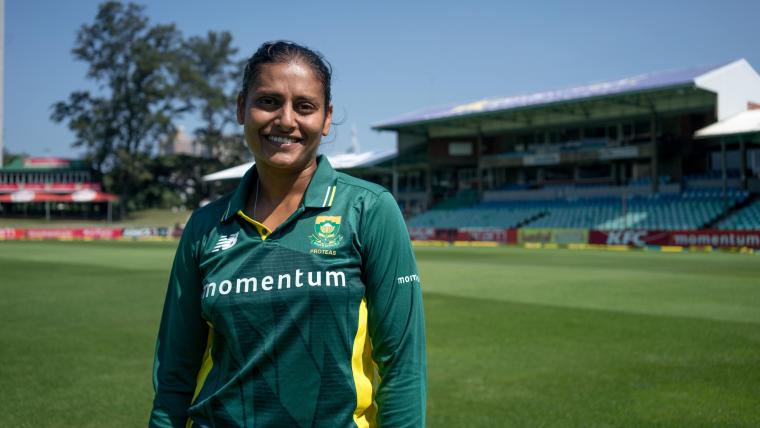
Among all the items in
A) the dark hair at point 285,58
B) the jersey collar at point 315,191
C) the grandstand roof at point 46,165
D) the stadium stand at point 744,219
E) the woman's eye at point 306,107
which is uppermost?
the grandstand roof at point 46,165

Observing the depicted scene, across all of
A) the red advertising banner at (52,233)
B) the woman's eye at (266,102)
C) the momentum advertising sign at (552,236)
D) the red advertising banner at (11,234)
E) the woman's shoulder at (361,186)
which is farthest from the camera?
the red advertising banner at (52,233)

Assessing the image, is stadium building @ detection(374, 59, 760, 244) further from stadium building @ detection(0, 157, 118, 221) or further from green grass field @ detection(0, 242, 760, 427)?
stadium building @ detection(0, 157, 118, 221)

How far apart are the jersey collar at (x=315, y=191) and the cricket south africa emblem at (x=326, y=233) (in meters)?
0.06

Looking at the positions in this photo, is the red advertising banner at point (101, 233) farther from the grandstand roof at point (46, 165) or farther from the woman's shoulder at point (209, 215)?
the woman's shoulder at point (209, 215)

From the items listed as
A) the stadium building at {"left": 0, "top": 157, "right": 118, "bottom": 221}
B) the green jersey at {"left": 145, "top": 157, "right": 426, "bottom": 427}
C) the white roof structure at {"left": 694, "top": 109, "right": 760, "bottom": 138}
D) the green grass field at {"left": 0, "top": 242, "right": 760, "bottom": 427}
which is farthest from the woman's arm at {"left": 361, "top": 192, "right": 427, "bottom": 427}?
the stadium building at {"left": 0, "top": 157, "right": 118, "bottom": 221}

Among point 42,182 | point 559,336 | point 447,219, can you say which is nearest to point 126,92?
point 42,182

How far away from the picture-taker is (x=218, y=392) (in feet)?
7.33

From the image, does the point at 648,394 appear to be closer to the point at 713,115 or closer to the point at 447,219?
the point at 713,115

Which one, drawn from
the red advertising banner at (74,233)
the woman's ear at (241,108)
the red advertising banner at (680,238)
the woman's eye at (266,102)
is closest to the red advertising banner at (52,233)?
the red advertising banner at (74,233)

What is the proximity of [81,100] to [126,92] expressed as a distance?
628 centimetres

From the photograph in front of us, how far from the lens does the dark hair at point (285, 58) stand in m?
2.36

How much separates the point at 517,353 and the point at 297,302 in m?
6.47

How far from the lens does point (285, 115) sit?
234cm

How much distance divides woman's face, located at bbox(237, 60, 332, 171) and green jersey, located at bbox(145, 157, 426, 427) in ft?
0.57
